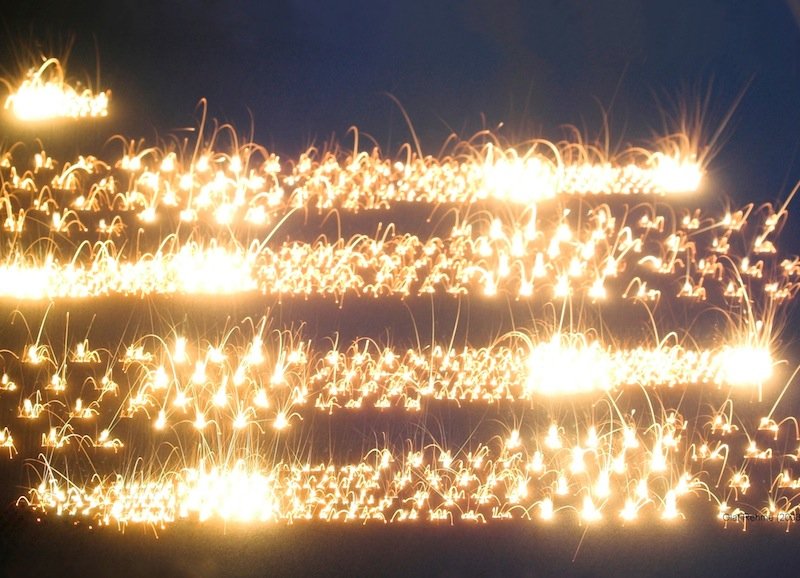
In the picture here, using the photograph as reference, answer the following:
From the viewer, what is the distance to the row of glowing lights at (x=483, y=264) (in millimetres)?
3789

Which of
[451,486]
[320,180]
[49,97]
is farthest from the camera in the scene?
[49,97]

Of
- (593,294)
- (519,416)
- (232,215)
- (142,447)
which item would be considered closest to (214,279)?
(232,215)

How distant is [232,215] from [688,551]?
3.03 meters

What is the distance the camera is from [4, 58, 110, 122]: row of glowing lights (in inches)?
155

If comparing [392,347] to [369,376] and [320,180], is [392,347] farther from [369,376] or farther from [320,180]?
[320,180]

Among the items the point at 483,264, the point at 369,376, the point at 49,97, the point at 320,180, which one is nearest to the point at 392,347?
the point at 369,376

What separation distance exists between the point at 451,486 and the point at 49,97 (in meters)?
3.26

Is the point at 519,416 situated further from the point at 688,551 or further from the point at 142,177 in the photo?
the point at 142,177

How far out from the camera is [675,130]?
152 inches

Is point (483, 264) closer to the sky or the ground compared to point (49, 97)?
closer to the ground

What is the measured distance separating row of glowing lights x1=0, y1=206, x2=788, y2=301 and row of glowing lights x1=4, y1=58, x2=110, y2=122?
37.9 inches

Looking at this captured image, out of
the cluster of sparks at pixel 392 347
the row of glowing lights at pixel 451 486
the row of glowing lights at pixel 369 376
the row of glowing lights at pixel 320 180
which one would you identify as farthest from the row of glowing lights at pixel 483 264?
the row of glowing lights at pixel 451 486

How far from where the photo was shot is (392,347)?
3.77 meters

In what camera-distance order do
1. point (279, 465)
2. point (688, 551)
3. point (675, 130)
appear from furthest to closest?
point (675, 130) → point (279, 465) → point (688, 551)
